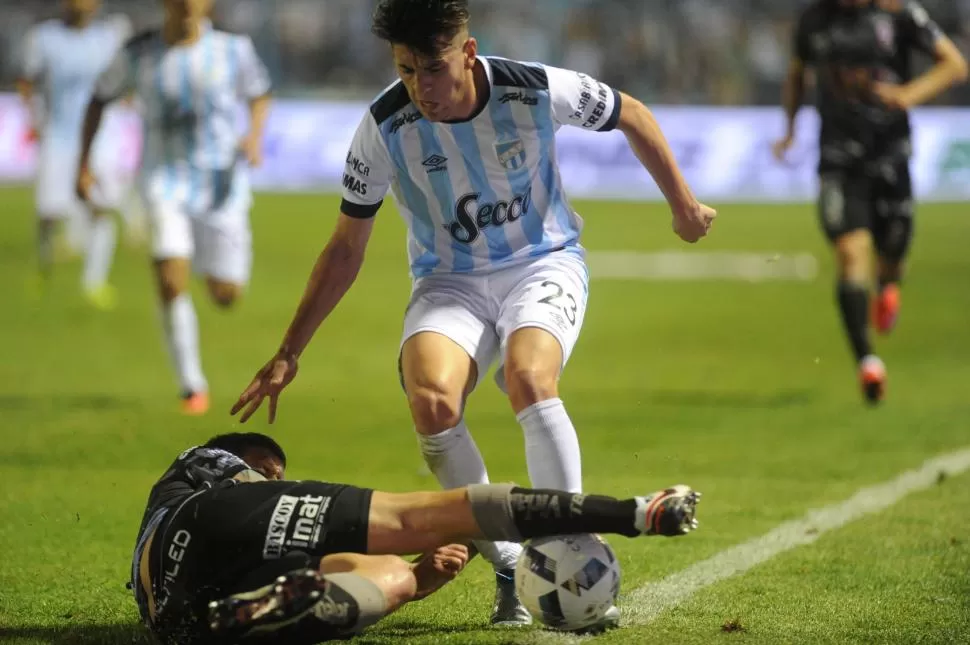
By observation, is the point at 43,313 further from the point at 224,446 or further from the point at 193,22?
the point at 224,446

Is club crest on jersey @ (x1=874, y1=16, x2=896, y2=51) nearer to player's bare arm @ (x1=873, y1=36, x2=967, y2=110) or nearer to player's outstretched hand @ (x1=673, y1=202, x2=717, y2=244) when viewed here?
player's bare arm @ (x1=873, y1=36, x2=967, y2=110)

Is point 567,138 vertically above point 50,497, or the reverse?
point 50,497

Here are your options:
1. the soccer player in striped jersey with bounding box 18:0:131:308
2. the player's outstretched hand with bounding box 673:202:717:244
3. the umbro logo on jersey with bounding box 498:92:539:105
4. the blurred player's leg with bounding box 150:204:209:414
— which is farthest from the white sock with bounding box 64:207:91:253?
the player's outstretched hand with bounding box 673:202:717:244

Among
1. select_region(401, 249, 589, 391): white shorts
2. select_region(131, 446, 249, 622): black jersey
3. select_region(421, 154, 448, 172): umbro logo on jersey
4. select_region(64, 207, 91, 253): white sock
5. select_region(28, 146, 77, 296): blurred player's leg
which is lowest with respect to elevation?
select_region(64, 207, 91, 253): white sock

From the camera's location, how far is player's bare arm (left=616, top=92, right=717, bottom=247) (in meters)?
5.25

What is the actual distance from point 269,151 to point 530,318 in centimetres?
2029

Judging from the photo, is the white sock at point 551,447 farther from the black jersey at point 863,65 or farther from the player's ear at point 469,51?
the black jersey at point 863,65

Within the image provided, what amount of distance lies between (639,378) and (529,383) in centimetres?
666

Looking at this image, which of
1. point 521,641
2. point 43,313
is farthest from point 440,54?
point 43,313

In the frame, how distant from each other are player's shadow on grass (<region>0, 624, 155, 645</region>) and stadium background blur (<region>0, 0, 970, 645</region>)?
0.6 inches

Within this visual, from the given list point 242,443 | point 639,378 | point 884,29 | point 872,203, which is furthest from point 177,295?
point 242,443

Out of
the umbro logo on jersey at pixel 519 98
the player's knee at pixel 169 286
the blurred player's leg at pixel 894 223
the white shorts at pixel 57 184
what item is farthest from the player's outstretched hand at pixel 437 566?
the white shorts at pixel 57 184

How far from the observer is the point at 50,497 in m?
7.31

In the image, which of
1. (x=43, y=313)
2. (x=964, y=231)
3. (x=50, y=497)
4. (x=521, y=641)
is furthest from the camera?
(x=964, y=231)
